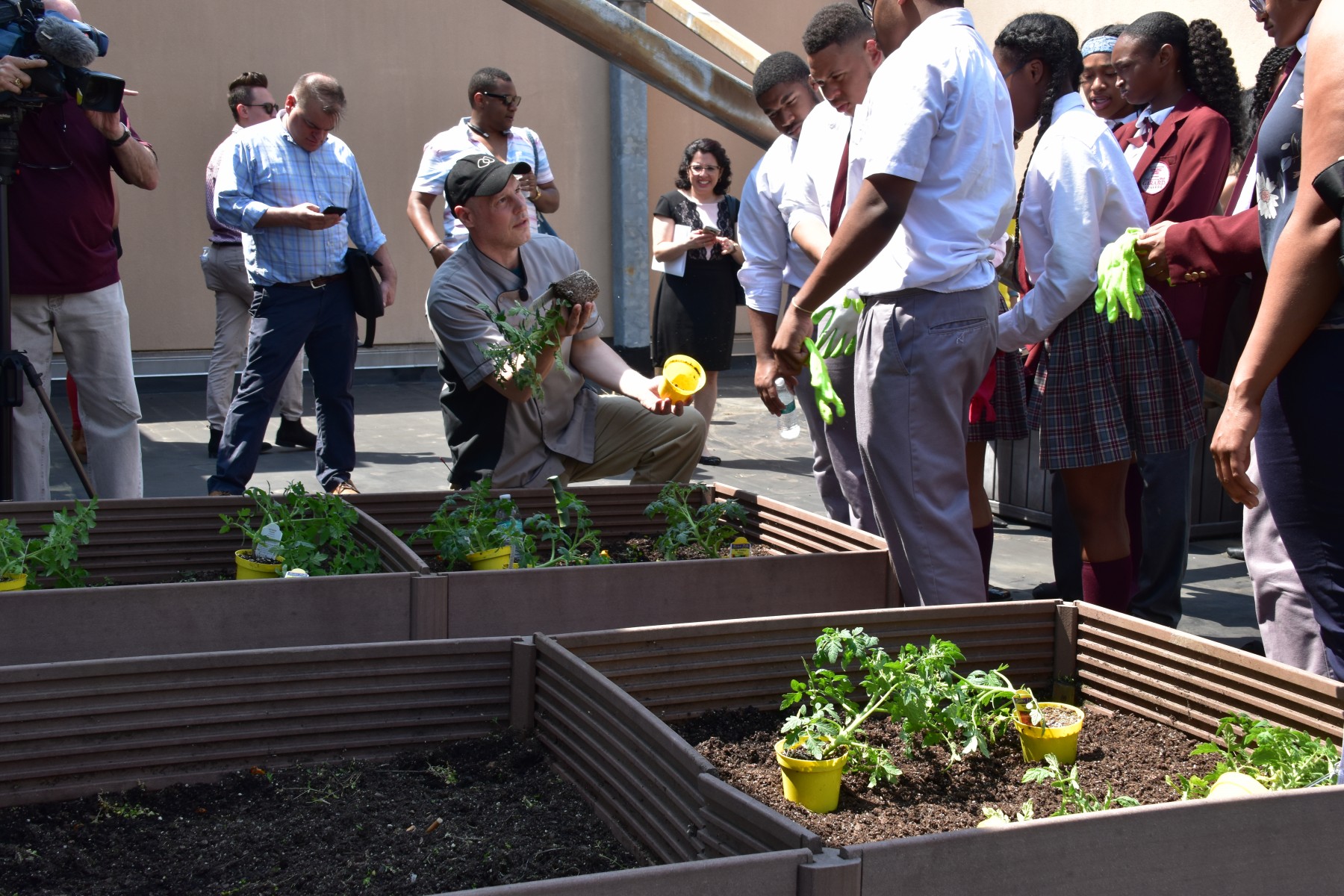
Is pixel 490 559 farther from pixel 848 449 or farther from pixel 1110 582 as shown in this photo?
pixel 1110 582

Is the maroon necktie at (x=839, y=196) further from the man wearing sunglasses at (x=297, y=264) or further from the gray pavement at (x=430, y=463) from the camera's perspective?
the man wearing sunglasses at (x=297, y=264)

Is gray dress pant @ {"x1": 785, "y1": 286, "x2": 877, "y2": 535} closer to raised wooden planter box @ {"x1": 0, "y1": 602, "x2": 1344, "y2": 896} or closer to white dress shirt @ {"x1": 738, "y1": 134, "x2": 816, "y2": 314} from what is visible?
white dress shirt @ {"x1": 738, "y1": 134, "x2": 816, "y2": 314}

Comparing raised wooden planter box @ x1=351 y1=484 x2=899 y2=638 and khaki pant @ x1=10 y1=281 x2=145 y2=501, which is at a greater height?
khaki pant @ x1=10 y1=281 x2=145 y2=501

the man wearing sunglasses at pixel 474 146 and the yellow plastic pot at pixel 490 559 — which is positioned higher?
the man wearing sunglasses at pixel 474 146

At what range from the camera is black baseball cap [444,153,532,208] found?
374 centimetres

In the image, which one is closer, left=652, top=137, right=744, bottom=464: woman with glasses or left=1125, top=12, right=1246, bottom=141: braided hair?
left=1125, top=12, right=1246, bottom=141: braided hair

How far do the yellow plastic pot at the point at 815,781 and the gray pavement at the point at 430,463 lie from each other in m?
2.26

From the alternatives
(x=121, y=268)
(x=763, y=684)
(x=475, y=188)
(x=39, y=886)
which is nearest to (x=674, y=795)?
(x=763, y=684)

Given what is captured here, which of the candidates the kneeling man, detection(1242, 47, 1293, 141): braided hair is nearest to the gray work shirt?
the kneeling man

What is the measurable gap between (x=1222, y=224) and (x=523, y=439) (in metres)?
2.20

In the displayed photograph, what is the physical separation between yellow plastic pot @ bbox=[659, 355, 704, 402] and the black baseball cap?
79 centimetres

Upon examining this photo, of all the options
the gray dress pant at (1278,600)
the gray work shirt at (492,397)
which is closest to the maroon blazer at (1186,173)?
the gray dress pant at (1278,600)

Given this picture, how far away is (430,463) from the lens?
6488mm

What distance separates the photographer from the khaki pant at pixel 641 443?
13.0ft
